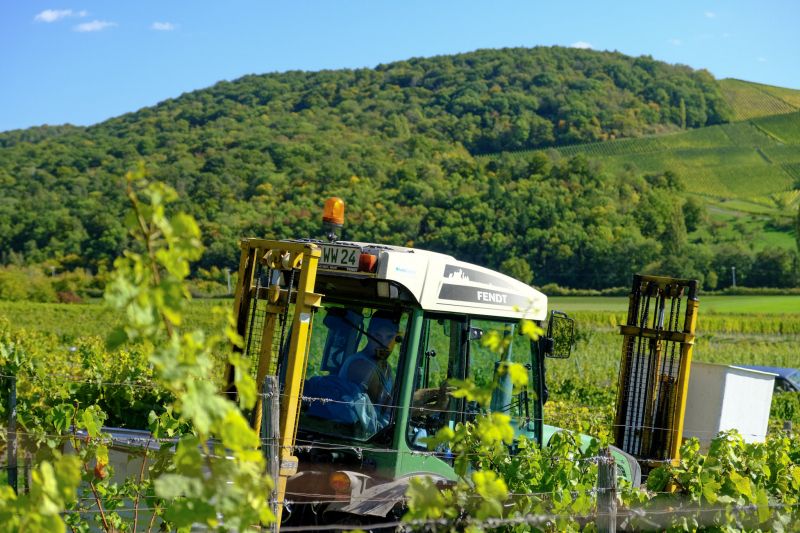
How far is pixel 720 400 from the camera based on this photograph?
905cm

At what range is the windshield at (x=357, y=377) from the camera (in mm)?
5832

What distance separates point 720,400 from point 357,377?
453cm

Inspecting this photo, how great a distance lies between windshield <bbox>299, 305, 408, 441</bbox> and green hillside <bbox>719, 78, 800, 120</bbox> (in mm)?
128464

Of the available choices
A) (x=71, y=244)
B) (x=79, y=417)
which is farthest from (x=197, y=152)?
(x=79, y=417)

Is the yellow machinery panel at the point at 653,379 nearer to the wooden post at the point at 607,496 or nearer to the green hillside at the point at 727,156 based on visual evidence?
the wooden post at the point at 607,496

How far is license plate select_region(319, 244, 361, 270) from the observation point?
578cm

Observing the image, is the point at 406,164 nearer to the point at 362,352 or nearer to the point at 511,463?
the point at 362,352

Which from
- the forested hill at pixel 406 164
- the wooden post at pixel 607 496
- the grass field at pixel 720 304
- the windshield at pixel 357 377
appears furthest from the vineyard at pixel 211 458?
the forested hill at pixel 406 164

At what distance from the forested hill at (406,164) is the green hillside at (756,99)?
2984 mm

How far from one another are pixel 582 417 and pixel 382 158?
8523 centimetres

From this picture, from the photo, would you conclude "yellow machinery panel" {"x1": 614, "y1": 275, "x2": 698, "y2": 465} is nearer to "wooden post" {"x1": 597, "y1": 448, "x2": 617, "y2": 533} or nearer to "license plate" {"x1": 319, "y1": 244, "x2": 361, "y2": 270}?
"wooden post" {"x1": 597, "y1": 448, "x2": 617, "y2": 533}

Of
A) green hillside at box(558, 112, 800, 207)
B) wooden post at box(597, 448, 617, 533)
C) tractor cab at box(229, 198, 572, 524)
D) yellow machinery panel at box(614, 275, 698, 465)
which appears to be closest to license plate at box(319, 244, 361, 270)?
tractor cab at box(229, 198, 572, 524)

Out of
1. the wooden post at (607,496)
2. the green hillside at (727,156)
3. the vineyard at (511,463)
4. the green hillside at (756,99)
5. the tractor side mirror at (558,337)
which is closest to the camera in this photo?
the vineyard at (511,463)

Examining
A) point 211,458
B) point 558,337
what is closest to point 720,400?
point 558,337
